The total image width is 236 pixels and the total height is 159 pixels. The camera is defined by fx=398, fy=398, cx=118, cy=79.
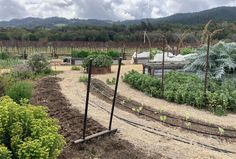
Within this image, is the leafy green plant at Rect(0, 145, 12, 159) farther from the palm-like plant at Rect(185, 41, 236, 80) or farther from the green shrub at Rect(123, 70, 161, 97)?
the palm-like plant at Rect(185, 41, 236, 80)

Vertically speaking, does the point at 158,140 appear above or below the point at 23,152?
below

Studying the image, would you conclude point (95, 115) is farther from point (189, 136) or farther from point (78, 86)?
point (78, 86)

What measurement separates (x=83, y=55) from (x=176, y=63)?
29.3 feet

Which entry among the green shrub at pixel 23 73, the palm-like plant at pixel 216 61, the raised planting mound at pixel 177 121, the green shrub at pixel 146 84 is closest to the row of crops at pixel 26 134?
the raised planting mound at pixel 177 121

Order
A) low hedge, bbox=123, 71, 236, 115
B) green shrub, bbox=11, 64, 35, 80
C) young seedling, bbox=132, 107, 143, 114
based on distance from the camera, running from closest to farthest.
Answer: young seedling, bbox=132, 107, 143, 114
low hedge, bbox=123, 71, 236, 115
green shrub, bbox=11, 64, 35, 80

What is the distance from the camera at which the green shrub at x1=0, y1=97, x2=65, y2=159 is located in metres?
3.90

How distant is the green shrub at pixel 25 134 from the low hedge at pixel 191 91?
17.8ft

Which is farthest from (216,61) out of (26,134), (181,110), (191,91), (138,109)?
(26,134)

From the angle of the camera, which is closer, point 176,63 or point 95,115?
point 95,115

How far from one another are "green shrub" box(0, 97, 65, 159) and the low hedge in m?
5.41

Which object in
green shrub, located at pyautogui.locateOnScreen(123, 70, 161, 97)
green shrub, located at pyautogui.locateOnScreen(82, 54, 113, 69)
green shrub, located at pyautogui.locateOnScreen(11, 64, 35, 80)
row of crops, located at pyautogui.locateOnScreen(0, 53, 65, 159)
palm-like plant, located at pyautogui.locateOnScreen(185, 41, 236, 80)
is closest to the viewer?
row of crops, located at pyautogui.locateOnScreen(0, 53, 65, 159)

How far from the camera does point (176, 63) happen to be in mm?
14273

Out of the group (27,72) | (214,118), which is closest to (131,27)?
(27,72)

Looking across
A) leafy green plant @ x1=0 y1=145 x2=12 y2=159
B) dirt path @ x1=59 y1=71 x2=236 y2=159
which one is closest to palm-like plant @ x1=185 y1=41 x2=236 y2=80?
dirt path @ x1=59 y1=71 x2=236 y2=159
